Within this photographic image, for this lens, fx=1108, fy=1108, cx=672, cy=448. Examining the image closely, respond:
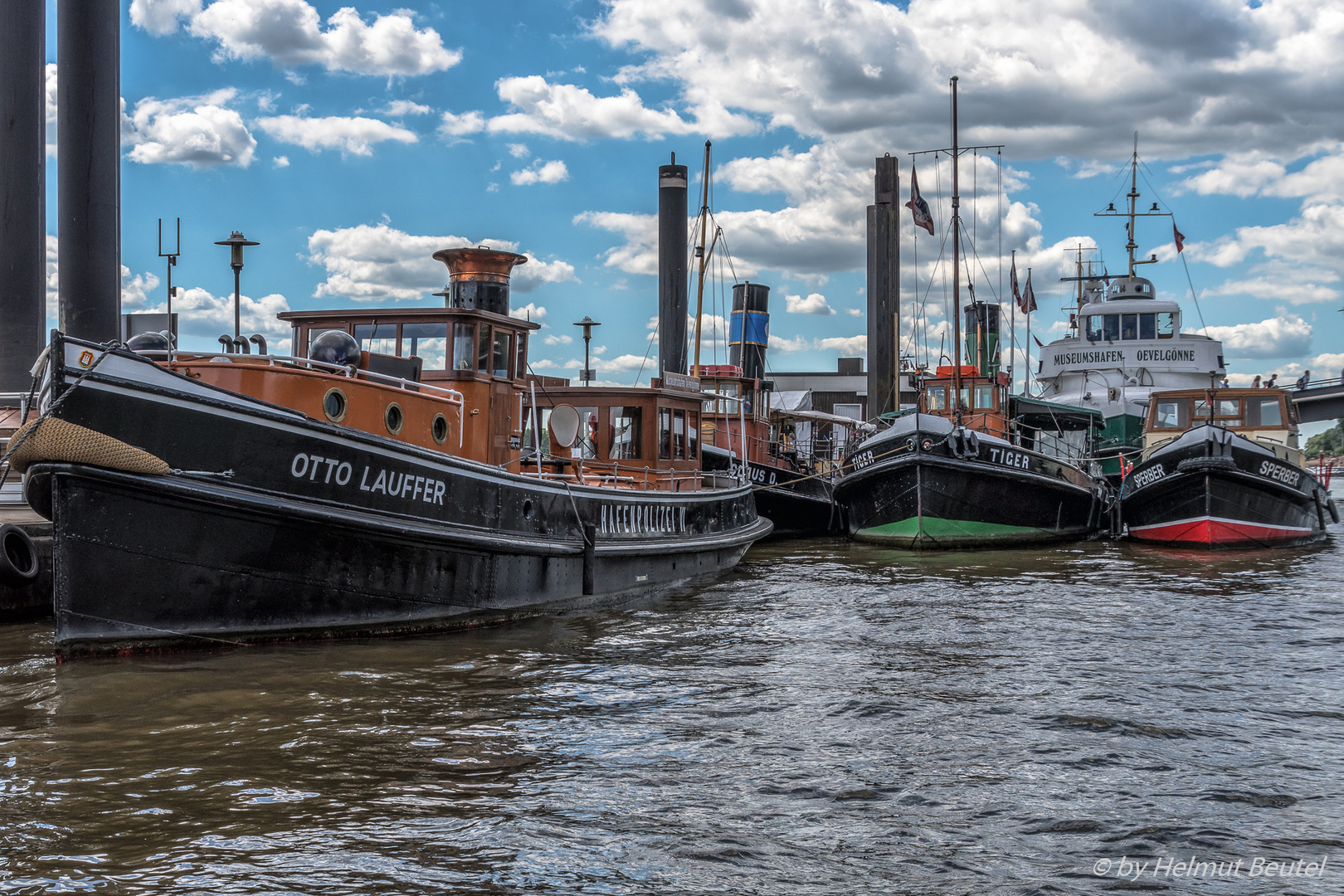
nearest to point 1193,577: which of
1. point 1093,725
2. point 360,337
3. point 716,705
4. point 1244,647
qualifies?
point 1244,647

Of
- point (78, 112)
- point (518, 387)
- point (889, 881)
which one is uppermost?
point (78, 112)

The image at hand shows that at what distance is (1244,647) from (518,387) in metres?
7.25

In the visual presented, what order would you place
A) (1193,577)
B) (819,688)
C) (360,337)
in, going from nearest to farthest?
(819,688) < (360,337) < (1193,577)

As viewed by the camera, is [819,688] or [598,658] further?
[598,658]

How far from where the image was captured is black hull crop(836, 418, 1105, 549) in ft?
60.5

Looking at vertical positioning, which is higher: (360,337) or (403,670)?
(360,337)

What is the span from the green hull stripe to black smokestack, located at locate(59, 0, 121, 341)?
12.4 m

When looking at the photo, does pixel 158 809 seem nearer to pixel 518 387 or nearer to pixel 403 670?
pixel 403 670

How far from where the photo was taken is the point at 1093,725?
6.63m

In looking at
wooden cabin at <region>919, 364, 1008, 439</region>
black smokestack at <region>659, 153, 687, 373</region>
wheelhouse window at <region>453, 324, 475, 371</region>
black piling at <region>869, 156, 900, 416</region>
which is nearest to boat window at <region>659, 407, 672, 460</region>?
wheelhouse window at <region>453, 324, 475, 371</region>

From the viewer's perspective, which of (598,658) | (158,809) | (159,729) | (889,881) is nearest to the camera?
(889,881)

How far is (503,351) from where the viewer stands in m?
11.4

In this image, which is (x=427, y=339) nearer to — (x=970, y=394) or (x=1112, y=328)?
(x=970, y=394)

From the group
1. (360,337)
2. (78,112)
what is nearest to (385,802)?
(360,337)
